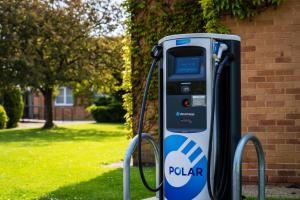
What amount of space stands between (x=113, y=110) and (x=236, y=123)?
32.5 m

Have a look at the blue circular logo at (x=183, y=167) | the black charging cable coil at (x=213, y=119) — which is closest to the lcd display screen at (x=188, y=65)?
the black charging cable coil at (x=213, y=119)

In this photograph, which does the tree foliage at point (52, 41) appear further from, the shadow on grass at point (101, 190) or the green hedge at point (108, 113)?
the shadow on grass at point (101, 190)

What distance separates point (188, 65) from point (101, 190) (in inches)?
143

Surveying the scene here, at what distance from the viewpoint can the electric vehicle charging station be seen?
15.6 ft

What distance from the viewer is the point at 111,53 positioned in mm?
27672

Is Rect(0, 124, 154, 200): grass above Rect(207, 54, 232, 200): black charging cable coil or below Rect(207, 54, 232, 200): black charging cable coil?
below

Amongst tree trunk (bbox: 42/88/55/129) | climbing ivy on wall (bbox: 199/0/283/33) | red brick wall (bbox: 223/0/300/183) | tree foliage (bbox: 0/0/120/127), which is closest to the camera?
red brick wall (bbox: 223/0/300/183)

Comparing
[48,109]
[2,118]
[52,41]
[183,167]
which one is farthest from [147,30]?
[2,118]

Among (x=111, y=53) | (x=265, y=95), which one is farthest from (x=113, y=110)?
(x=265, y=95)

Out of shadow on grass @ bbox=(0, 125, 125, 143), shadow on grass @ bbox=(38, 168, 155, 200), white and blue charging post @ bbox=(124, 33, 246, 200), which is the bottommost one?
shadow on grass @ bbox=(0, 125, 125, 143)

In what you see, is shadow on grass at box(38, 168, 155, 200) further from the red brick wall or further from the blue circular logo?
the blue circular logo

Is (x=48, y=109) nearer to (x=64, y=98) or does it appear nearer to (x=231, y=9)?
(x=64, y=98)

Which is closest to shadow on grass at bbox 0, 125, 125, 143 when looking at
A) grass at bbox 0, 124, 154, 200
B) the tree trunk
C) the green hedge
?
the tree trunk

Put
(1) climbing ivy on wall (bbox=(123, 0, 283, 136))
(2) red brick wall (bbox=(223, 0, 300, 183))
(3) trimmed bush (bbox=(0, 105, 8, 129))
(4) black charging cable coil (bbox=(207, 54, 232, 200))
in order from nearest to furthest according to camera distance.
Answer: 1. (4) black charging cable coil (bbox=(207, 54, 232, 200))
2. (2) red brick wall (bbox=(223, 0, 300, 183))
3. (1) climbing ivy on wall (bbox=(123, 0, 283, 136))
4. (3) trimmed bush (bbox=(0, 105, 8, 129))
